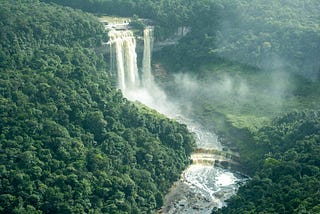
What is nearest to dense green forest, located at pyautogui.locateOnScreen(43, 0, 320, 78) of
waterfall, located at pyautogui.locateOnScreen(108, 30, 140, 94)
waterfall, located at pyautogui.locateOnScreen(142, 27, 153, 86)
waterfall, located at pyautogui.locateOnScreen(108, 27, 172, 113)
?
waterfall, located at pyautogui.locateOnScreen(142, 27, 153, 86)

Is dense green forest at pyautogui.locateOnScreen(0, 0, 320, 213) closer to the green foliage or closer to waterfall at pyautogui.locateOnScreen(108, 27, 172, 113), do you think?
the green foliage

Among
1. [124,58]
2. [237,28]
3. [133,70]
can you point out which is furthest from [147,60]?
[237,28]

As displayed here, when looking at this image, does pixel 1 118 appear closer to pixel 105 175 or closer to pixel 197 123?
pixel 105 175

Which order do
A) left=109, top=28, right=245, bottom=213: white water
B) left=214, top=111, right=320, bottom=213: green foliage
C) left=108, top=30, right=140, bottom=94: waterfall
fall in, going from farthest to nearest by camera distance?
left=108, top=30, right=140, bottom=94: waterfall
left=109, top=28, right=245, bottom=213: white water
left=214, top=111, right=320, bottom=213: green foliage

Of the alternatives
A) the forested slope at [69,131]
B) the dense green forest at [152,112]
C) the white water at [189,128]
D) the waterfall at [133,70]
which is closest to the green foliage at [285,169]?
the dense green forest at [152,112]

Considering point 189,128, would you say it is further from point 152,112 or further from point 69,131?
point 69,131

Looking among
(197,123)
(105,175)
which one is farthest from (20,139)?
(197,123)
